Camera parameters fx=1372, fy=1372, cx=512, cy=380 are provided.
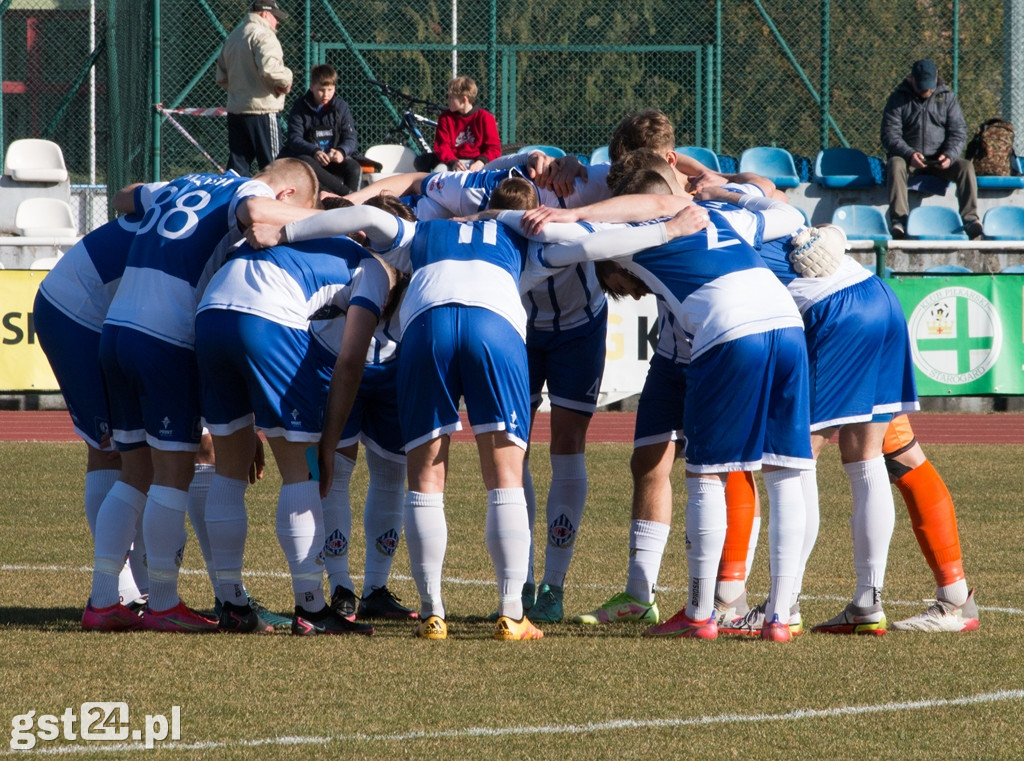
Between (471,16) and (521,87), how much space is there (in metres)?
1.14

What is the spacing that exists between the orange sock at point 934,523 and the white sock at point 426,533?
2.01 meters

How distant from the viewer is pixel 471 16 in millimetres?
17938

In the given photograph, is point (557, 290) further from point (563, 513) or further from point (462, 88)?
point (462, 88)

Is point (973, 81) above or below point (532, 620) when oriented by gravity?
above

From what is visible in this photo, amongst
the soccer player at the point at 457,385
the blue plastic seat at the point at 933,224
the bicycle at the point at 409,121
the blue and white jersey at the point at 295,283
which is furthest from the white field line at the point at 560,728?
the bicycle at the point at 409,121

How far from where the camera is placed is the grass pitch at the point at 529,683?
3.81 metres

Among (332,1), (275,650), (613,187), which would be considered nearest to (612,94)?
(332,1)

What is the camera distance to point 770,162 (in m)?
18.5

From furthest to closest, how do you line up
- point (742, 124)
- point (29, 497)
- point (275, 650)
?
point (742, 124), point (29, 497), point (275, 650)

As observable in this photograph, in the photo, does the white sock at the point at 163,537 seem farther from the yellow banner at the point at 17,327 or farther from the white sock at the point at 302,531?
the yellow banner at the point at 17,327

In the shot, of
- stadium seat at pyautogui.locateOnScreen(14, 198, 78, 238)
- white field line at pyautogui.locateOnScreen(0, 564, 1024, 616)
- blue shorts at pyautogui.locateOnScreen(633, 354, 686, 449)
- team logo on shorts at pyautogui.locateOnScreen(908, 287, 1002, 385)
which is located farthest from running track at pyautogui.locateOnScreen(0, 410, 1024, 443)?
blue shorts at pyautogui.locateOnScreen(633, 354, 686, 449)

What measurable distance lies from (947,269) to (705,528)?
423 inches

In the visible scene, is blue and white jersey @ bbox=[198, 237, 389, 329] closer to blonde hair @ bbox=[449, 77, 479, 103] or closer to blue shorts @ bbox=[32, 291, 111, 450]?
blue shorts @ bbox=[32, 291, 111, 450]

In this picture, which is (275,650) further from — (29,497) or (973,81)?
(973,81)
